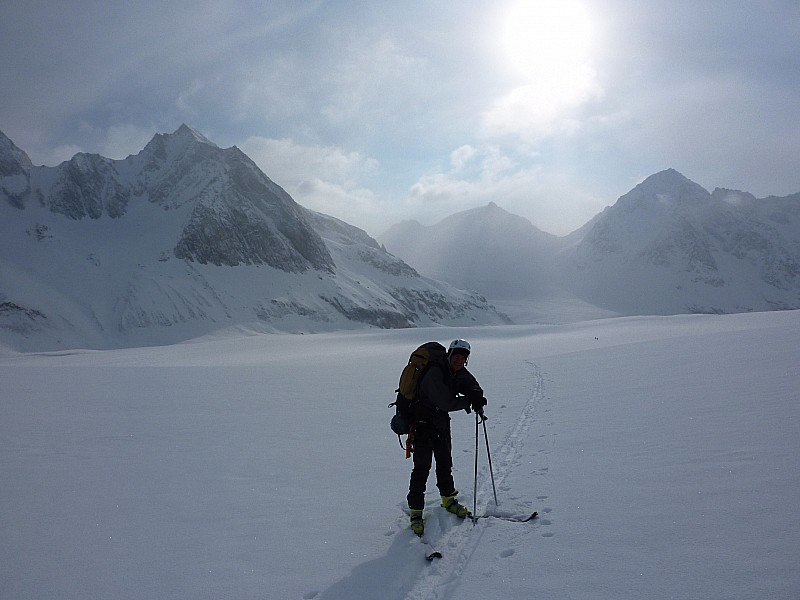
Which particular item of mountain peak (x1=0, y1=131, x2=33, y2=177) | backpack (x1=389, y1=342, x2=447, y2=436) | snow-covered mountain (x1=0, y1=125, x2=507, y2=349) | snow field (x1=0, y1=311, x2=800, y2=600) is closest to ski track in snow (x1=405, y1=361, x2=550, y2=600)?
snow field (x1=0, y1=311, x2=800, y2=600)

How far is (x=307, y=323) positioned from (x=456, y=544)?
96818mm

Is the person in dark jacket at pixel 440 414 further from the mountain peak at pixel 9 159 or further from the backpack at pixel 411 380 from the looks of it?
the mountain peak at pixel 9 159

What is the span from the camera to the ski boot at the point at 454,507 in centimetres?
633

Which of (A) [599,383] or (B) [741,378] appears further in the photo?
(A) [599,383]

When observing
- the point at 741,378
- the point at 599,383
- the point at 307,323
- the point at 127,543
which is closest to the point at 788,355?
the point at 741,378

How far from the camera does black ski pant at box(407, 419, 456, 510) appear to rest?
20.6 feet

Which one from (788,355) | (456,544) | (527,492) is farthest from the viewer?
(788,355)

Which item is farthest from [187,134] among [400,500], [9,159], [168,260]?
[400,500]

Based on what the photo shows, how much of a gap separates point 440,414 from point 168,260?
4268 inches

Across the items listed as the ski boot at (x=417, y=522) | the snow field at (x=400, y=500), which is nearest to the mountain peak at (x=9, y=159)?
the snow field at (x=400, y=500)

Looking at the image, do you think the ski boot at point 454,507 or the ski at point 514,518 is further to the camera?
the ski boot at point 454,507

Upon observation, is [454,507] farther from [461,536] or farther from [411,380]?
[411,380]

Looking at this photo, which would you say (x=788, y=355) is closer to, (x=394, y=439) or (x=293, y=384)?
(x=394, y=439)

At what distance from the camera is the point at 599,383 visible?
1606 cm
